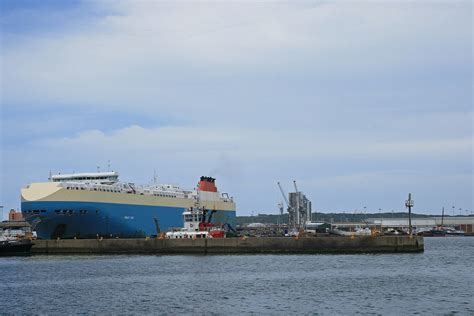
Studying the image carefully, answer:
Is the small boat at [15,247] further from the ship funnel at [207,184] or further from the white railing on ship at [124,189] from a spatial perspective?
the ship funnel at [207,184]

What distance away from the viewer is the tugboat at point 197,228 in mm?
70375

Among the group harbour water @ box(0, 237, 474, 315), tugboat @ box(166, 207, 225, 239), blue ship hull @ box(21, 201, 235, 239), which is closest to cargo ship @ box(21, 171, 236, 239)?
blue ship hull @ box(21, 201, 235, 239)

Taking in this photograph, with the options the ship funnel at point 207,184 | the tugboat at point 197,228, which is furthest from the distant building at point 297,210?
the tugboat at point 197,228

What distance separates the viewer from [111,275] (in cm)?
4878

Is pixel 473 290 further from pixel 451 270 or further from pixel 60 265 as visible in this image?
pixel 60 265

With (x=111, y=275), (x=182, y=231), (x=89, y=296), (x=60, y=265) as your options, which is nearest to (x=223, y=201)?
(x=182, y=231)

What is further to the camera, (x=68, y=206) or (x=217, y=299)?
(x=68, y=206)

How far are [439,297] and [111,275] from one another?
2343cm

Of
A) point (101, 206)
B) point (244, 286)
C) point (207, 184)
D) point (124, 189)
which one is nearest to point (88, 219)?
point (101, 206)

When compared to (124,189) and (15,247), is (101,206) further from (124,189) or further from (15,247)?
(15,247)

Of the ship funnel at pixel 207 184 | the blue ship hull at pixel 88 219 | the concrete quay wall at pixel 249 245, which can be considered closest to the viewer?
the concrete quay wall at pixel 249 245

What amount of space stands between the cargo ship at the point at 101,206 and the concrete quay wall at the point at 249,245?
17.6ft

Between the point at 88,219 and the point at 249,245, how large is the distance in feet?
75.3

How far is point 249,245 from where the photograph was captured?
66.8 meters
